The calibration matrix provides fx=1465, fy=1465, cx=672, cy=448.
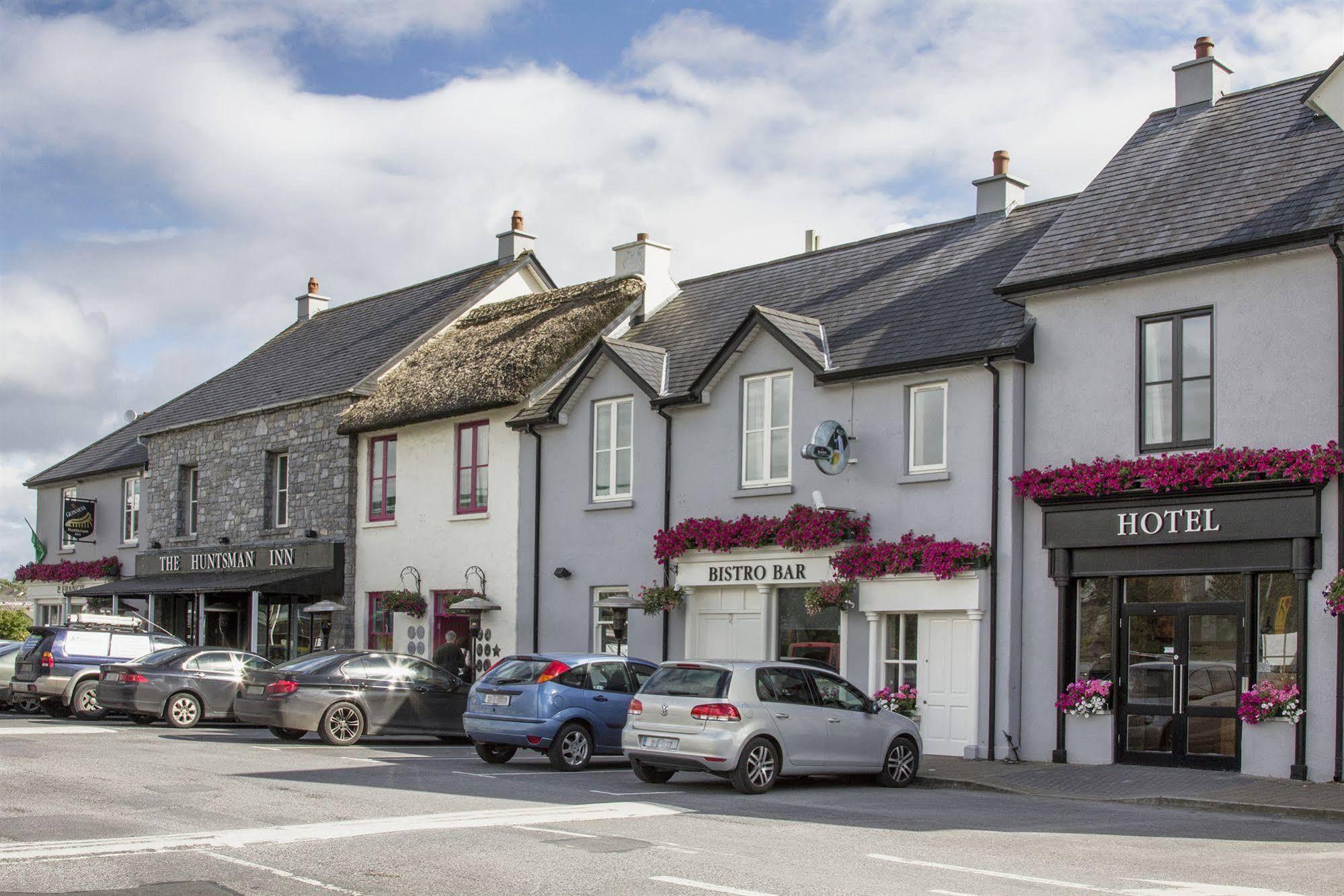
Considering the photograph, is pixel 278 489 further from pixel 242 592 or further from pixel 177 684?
pixel 177 684

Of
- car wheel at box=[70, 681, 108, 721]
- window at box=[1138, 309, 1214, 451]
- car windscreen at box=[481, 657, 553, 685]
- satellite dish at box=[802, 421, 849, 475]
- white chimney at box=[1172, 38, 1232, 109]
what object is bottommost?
car wheel at box=[70, 681, 108, 721]

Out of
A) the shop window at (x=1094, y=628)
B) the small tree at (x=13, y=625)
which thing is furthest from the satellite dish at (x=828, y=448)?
the small tree at (x=13, y=625)

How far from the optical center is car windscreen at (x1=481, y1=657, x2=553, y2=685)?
1750cm

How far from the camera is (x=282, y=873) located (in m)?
9.18

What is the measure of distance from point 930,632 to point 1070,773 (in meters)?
3.21

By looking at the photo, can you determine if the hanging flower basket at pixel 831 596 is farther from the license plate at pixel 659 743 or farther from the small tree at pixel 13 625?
the small tree at pixel 13 625

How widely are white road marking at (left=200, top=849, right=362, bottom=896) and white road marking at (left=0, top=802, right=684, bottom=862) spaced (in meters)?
0.42

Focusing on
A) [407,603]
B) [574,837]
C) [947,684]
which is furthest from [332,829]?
[407,603]

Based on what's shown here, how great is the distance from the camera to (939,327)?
805 inches

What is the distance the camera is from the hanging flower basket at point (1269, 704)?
16.0m

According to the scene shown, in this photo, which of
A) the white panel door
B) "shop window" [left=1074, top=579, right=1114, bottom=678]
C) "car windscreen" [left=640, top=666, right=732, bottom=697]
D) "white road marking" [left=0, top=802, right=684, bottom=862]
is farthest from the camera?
the white panel door

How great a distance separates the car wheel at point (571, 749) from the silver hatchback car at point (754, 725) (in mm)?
1660

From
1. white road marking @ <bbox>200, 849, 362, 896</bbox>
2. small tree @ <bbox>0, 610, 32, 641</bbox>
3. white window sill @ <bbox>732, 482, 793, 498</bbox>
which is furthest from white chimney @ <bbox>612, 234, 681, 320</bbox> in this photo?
small tree @ <bbox>0, 610, 32, 641</bbox>

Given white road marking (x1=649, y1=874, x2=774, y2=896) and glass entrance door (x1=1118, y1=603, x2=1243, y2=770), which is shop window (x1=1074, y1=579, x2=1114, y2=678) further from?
white road marking (x1=649, y1=874, x2=774, y2=896)
